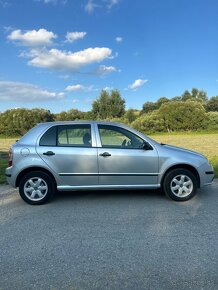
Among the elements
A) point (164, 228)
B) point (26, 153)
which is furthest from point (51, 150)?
point (164, 228)

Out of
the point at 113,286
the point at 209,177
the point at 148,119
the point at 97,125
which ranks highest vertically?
the point at 148,119

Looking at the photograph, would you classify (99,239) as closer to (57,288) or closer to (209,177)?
(57,288)

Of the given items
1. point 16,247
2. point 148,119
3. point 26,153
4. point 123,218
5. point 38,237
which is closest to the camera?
point 16,247

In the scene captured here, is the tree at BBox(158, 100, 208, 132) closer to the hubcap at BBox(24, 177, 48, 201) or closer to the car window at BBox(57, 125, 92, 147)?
the car window at BBox(57, 125, 92, 147)

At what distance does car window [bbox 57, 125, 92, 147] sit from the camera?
22.3 ft

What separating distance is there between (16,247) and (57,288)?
50.8 inches

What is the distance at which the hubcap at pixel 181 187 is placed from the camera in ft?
22.1

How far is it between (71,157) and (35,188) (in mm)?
913

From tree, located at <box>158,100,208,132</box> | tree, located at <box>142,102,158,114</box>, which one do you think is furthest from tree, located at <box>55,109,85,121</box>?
tree, located at <box>142,102,158,114</box>

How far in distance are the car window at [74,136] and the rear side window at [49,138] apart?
0.32ft

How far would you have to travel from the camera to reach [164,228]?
5.11 m

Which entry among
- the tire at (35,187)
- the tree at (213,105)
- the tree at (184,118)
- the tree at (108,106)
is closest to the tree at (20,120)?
the tree at (108,106)

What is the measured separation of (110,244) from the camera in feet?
14.8

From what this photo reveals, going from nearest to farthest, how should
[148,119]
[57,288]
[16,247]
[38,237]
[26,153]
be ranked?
[57,288] < [16,247] < [38,237] < [26,153] < [148,119]
